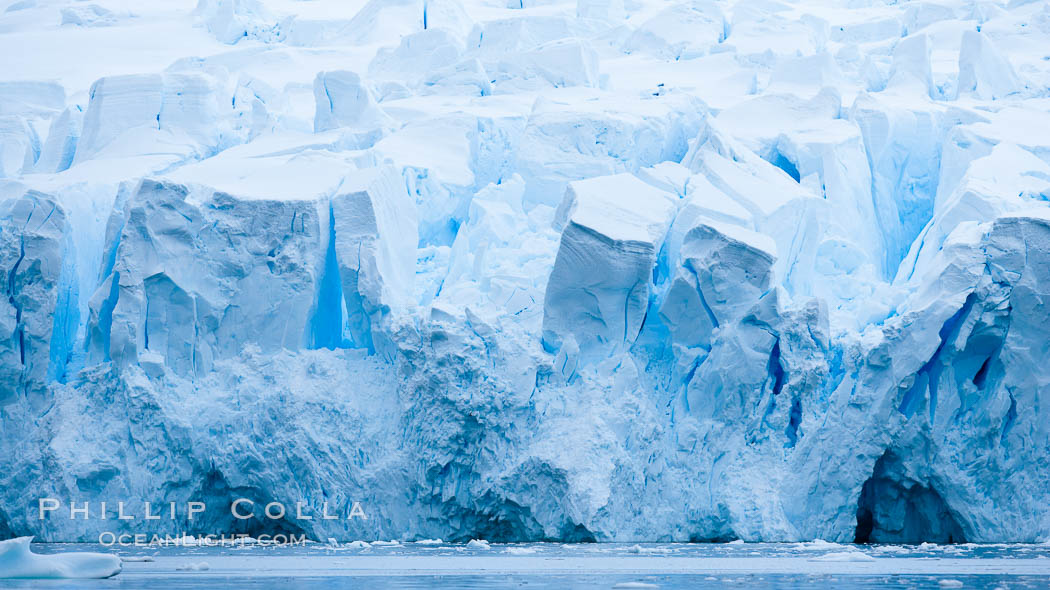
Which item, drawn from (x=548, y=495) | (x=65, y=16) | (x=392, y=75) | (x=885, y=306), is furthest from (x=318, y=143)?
(x=65, y=16)

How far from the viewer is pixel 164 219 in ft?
36.4

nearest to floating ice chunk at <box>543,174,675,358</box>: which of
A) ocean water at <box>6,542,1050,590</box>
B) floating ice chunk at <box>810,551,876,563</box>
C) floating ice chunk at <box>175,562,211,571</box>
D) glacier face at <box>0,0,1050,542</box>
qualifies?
glacier face at <box>0,0,1050,542</box>

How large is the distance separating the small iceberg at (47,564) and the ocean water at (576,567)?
0.12 m

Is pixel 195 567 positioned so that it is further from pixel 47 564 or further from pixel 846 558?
pixel 846 558

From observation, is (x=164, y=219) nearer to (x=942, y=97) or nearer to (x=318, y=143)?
(x=318, y=143)

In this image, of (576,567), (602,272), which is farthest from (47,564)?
(602,272)

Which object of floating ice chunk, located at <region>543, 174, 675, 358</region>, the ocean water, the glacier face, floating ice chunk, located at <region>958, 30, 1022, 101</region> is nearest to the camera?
the ocean water

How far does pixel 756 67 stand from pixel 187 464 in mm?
9197

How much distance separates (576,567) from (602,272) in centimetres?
329

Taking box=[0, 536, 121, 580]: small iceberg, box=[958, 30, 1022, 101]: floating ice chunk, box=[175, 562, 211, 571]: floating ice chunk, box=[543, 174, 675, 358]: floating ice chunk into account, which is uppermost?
box=[958, 30, 1022, 101]: floating ice chunk

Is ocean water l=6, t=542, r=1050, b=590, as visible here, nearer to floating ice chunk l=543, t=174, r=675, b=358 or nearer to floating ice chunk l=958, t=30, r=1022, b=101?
floating ice chunk l=543, t=174, r=675, b=358

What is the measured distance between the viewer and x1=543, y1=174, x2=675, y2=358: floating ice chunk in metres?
10.6

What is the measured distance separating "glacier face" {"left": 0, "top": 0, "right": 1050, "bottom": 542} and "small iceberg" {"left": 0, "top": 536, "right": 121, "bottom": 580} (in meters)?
3.08

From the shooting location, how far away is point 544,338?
1093 cm
